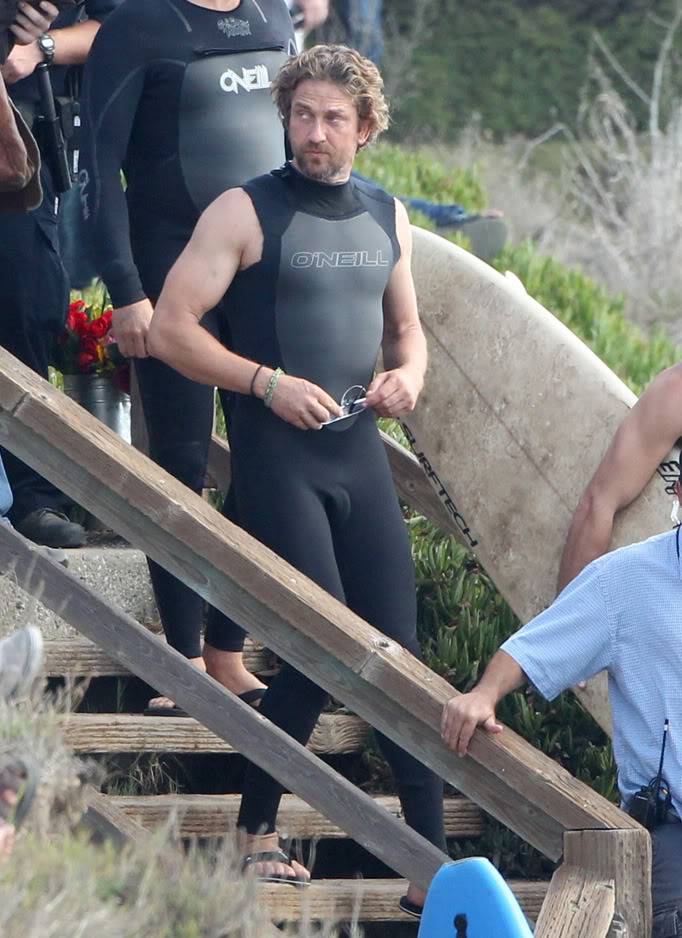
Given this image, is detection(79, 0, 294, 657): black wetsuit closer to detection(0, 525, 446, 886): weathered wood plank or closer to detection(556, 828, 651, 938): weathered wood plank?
detection(0, 525, 446, 886): weathered wood plank

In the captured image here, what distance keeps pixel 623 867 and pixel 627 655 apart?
46cm

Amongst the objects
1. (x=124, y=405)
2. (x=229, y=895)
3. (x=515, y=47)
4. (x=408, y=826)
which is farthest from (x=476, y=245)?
(x=515, y=47)

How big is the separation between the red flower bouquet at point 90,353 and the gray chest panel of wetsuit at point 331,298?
1.38 meters

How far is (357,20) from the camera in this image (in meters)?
14.1

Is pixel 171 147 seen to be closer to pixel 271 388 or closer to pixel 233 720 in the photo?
pixel 271 388

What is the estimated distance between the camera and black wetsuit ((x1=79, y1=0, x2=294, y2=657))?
4.56 m

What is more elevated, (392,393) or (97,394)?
(392,393)

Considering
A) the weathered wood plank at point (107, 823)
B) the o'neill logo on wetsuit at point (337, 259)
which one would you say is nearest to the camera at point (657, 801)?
the weathered wood plank at point (107, 823)

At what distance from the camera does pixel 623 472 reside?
4.47 meters

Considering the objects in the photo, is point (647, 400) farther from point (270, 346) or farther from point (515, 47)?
point (515, 47)

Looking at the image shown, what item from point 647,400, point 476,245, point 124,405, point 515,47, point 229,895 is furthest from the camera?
point 515,47

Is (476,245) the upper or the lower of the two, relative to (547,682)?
lower

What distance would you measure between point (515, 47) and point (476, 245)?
11.9 m

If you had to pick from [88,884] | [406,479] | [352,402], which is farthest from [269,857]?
[406,479]
